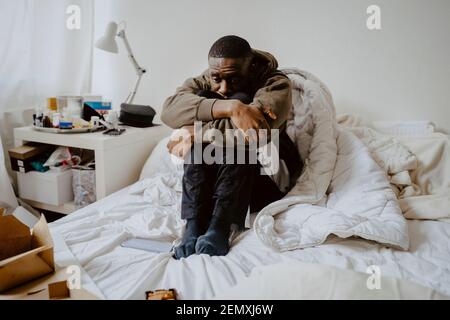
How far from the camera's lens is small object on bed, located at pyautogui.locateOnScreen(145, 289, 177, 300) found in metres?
0.77

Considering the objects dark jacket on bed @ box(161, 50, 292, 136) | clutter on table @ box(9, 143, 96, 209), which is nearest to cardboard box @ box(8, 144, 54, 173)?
clutter on table @ box(9, 143, 96, 209)


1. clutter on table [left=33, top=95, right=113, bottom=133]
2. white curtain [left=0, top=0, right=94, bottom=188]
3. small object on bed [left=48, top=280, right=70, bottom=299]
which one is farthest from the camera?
white curtain [left=0, top=0, right=94, bottom=188]

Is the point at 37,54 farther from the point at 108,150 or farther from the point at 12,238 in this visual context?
the point at 12,238

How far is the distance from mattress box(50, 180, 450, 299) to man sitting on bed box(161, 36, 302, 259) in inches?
3.2

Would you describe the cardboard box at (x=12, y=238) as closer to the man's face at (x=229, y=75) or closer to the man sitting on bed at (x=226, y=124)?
the man sitting on bed at (x=226, y=124)

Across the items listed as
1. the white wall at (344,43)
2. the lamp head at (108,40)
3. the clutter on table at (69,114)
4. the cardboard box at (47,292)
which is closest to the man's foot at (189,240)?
the cardboard box at (47,292)

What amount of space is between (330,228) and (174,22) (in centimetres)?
158

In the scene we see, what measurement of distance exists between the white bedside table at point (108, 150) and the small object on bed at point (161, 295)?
885mm

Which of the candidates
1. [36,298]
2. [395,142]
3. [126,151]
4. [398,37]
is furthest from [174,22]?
[36,298]

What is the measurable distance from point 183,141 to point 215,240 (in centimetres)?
39

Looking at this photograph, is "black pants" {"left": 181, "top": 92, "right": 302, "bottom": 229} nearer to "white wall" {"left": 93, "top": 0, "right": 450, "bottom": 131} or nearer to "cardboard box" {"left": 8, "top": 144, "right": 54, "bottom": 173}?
"white wall" {"left": 93, "top": 0, "right": 450, "bottom": 131}

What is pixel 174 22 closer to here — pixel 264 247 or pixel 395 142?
pixel 395 142

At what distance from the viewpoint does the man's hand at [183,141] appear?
1.21 metres

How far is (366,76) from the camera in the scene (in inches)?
67.5
